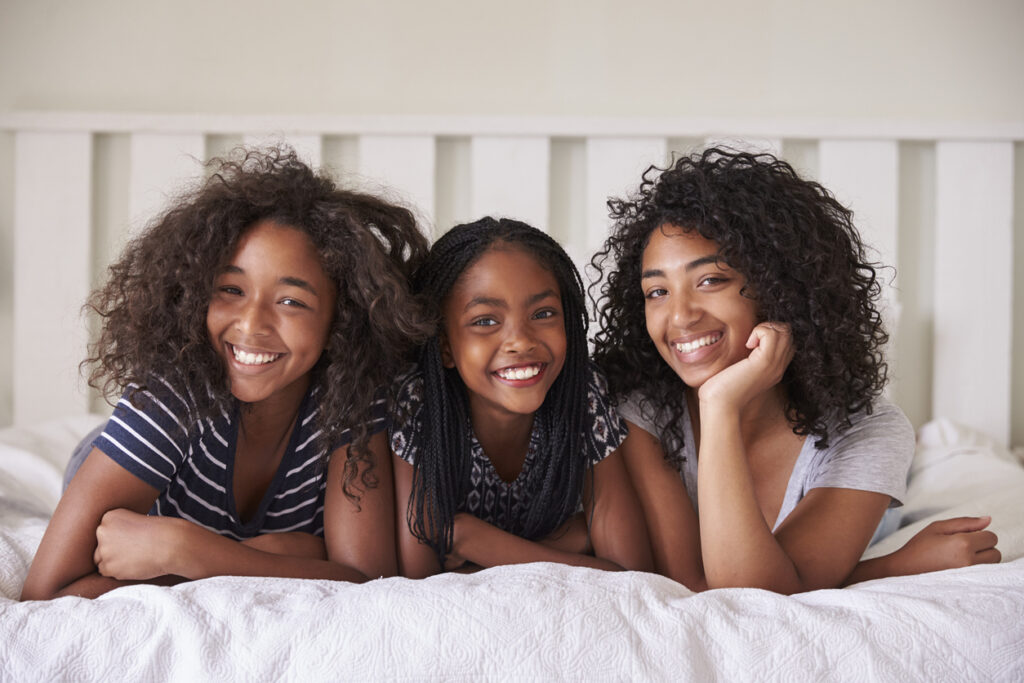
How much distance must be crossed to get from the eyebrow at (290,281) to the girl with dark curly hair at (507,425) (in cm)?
16

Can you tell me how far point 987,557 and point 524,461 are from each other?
0.59 m

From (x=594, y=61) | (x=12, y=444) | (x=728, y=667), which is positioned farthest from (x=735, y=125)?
(x=12, y=444)

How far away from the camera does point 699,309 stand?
42.1 inches

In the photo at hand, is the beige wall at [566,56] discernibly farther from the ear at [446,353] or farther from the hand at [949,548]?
the hand at [949,548]

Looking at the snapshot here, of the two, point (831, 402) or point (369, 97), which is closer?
point (831, 402)

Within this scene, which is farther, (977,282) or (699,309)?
(977,282)

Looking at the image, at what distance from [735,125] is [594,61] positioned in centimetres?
40

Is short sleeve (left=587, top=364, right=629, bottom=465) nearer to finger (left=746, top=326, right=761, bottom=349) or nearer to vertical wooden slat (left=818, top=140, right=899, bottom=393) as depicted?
finger (left=746, top=326, right=761, bottom=349)

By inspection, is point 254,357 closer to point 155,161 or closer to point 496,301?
point 496,301

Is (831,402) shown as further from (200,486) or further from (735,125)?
(735,125)

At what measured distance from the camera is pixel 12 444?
1538 mm

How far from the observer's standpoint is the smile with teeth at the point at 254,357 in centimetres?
101

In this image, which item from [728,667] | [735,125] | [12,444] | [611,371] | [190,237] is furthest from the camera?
[735,125]

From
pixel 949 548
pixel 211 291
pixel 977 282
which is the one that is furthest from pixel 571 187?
pixel 949 548
